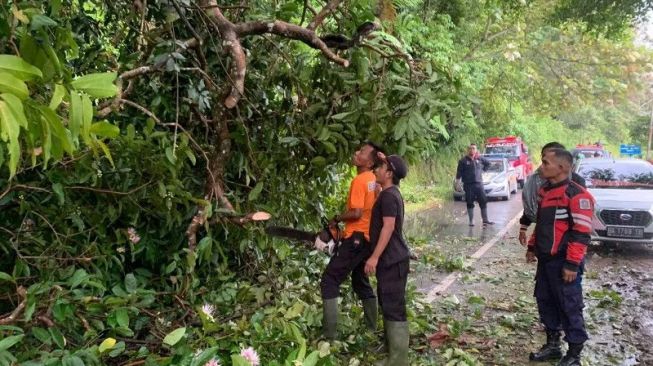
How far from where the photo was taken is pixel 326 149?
14.3 ft

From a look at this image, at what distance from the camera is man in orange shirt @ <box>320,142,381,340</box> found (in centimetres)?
455

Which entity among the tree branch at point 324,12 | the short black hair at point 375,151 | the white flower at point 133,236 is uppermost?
the tree branch at point 324,12

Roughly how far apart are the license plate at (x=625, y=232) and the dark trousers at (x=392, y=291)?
21.4ft

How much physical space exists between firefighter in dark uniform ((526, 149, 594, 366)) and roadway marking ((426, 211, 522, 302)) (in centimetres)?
179

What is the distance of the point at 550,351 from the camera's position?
4.70 meters

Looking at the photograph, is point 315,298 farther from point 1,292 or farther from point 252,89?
point 1,292

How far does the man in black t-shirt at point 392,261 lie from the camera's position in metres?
4.23

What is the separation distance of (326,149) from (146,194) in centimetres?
147

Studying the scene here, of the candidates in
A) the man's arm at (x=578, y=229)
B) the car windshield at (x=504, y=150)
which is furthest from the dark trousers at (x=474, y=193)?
the car windshield at (x=504, y=150)

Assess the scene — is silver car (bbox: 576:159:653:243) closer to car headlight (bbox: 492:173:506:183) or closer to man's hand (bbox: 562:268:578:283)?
man's hand (bbox: 562:268:578:283)

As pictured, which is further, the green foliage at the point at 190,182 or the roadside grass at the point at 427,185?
the roadside grass at the point at 427,185

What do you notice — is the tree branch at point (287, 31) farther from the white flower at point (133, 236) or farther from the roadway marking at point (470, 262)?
the roadway marking at point (470, 262)

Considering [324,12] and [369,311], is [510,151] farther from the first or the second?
[324,12]

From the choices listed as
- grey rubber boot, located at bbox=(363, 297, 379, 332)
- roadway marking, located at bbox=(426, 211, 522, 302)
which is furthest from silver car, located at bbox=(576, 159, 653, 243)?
grey rubber boot, located at bbox=(363, 297, 379, 332)
